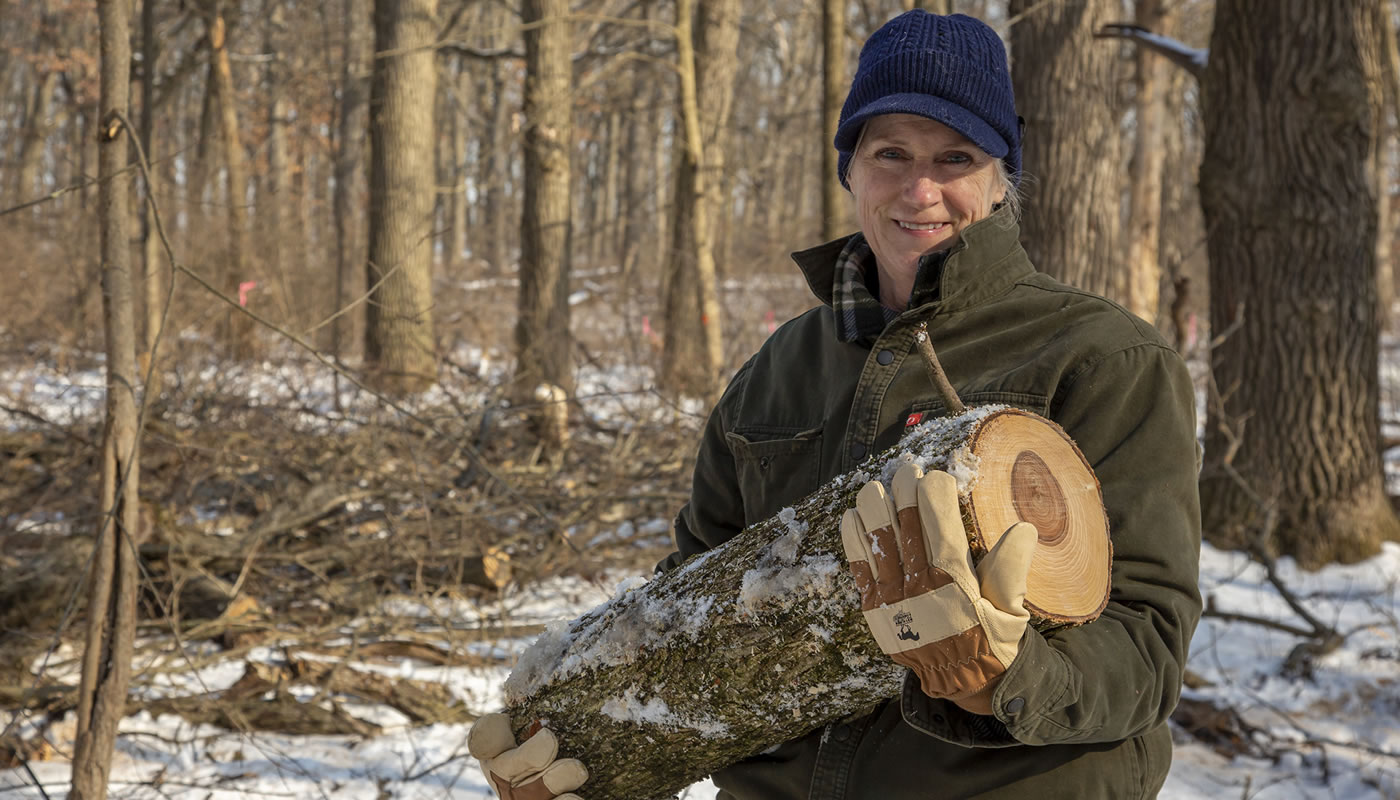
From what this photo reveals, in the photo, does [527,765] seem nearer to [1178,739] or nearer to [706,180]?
[1178,739]

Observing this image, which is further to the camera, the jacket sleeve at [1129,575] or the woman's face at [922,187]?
the woman's face at [922,187]

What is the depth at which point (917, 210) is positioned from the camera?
183 cm

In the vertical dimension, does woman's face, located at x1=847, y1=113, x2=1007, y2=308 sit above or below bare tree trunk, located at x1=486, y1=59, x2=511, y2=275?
below

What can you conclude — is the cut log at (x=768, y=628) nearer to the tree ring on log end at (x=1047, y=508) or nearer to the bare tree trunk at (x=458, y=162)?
the tree ring on log end at (x=1047, y=508)

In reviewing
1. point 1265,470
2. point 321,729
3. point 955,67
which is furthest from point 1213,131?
point 321,729

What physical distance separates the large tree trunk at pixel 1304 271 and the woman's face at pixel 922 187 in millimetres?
4547

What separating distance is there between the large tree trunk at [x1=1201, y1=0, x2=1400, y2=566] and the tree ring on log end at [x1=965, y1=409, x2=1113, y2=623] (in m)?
4.80

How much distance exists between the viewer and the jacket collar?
1715mm

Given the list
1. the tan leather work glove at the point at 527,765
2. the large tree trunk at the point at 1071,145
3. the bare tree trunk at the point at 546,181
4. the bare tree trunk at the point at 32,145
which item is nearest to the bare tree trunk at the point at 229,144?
the bare tree trunk at the point at 546,181

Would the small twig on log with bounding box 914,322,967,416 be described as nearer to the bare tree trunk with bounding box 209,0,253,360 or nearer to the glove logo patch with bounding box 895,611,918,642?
the glove logo patch with bounding box 895,611,918,642

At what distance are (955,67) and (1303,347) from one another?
4.94 meters

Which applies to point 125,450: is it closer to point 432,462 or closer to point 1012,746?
point 1012,746

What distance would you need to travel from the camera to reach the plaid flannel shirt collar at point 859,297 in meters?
1.90

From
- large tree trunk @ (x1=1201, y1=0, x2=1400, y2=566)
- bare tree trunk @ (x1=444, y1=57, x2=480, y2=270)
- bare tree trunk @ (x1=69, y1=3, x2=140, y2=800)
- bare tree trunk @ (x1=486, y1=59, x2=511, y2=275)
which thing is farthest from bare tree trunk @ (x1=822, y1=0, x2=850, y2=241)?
bare tree trunk @ (x1=444, y1=57, x2=480, y2=270)
